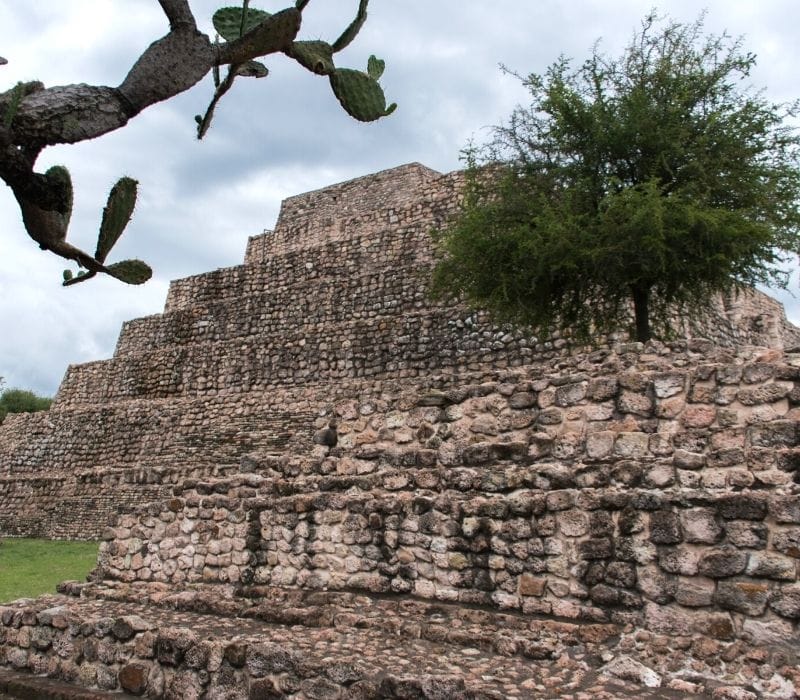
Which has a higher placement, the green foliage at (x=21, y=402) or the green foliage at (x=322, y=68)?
the green foliage at (x=21, y=402)

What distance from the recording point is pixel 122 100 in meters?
4.30

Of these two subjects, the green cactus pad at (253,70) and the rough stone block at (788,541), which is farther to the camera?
the green cactus pad at (253,70)

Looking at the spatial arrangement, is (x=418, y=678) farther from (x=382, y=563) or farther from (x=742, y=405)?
(x=742, y=405)

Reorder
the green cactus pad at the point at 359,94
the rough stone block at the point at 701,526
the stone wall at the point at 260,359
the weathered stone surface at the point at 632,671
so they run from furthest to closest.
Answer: the stone wall at the point at 260,359
the green cactus pad at the point at 359,94
the rough stone block at the point at 701,526
the weathered stone surface at the point at 632,671

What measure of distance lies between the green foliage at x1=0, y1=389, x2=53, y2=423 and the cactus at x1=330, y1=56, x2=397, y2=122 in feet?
154

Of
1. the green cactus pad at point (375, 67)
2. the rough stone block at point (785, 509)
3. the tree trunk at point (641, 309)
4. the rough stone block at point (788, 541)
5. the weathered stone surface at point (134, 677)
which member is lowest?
the weathered stone surface at point (134, 677)

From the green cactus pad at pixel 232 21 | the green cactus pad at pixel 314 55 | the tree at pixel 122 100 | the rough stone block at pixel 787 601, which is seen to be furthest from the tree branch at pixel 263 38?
the rough stone block at pixel 787 601

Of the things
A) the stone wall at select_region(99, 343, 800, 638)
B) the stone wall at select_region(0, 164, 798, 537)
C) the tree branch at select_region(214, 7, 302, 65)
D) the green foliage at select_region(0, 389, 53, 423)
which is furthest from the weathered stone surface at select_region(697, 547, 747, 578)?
the green foliage at select_region(0, 389, 53, 423)

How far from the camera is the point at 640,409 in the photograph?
6449 millimetres

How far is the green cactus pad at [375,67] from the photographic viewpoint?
19.5 ft

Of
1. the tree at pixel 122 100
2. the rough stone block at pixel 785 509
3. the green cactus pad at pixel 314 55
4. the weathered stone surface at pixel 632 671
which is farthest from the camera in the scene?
the green cactus pad at pixel 314 55

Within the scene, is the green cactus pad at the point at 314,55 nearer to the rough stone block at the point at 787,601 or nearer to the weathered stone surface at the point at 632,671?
the weathered stone surface at the point at 632,671

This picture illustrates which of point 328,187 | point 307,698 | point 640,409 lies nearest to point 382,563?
point 307,698

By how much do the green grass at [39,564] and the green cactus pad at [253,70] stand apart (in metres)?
7.66
